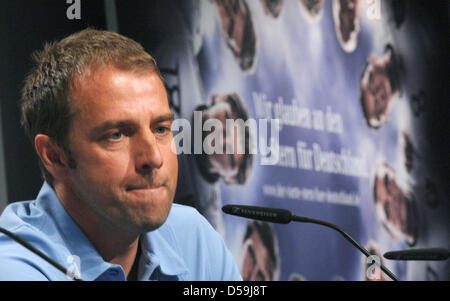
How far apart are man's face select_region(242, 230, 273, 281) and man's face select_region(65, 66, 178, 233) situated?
1.23 meters

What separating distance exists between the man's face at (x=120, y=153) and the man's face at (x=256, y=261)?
4.04 ft

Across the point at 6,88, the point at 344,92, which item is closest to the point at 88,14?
the point at 6,88

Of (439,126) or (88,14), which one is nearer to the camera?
(88,14)

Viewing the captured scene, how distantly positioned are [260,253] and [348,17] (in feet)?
4.45

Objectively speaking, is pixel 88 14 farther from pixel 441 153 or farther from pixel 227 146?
pixel 441 153

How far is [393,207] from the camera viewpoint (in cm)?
401

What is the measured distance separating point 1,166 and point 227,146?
0.99 meters

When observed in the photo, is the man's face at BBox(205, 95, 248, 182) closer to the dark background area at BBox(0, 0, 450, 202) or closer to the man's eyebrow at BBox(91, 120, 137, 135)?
the dark background area at BBox(0, 0, 450, 202)

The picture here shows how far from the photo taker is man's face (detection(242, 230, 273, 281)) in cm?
317

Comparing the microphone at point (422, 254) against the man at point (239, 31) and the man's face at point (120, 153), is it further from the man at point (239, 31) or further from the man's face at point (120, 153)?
the man at point (239, 31)

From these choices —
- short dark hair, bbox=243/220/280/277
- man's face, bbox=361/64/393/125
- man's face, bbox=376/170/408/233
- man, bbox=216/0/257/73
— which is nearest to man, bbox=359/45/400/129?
man's face, bbox=361/64/393/125

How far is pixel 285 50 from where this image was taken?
3.52 metres

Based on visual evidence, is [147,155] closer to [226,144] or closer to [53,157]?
[53,157]
